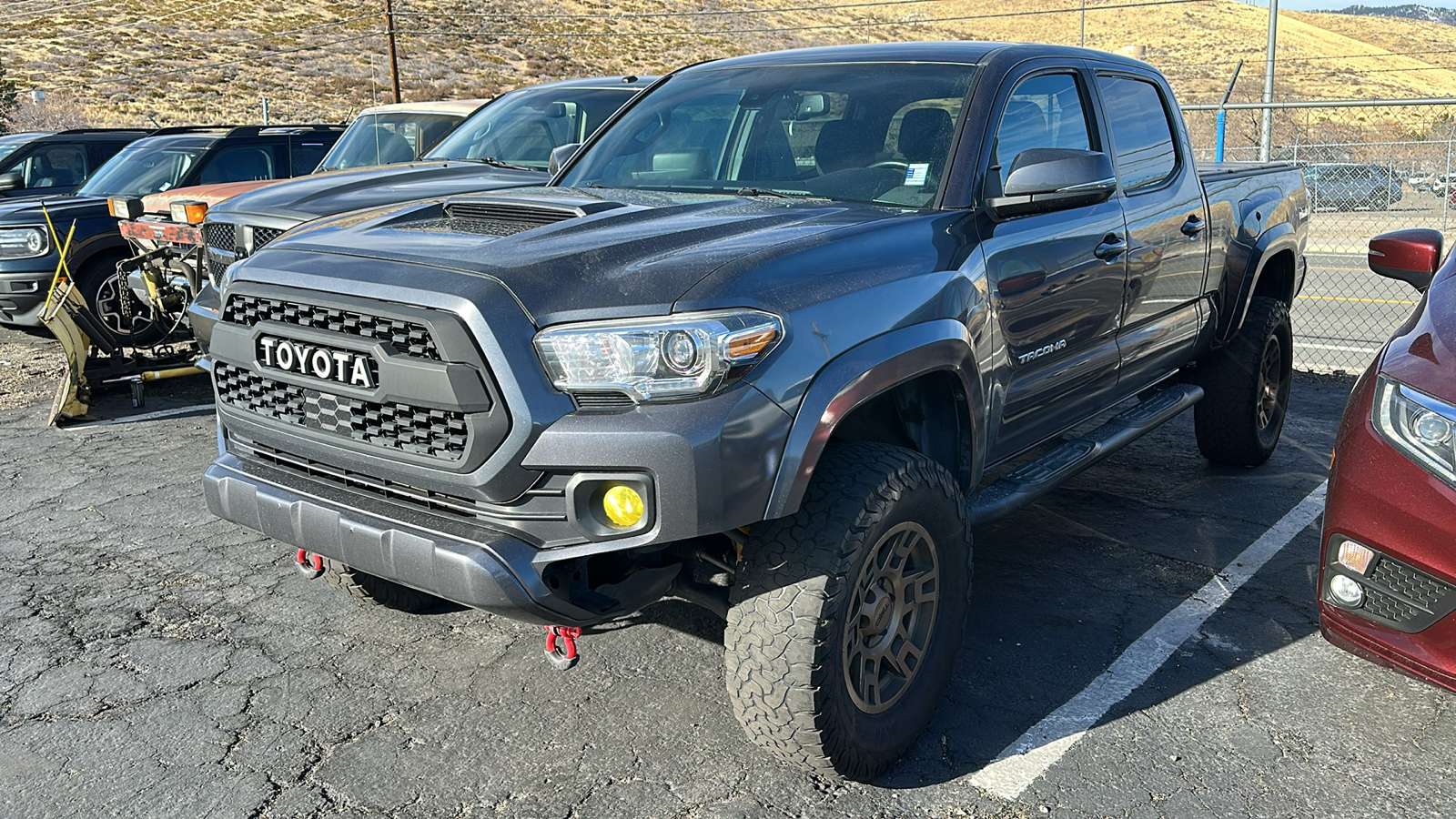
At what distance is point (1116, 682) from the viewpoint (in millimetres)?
3578

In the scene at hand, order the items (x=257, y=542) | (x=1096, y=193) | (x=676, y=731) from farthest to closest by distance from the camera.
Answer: (x=257, y=542), (x=1096, y=193), (x=676, y=731)

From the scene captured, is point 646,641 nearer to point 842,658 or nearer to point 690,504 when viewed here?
point 842,658

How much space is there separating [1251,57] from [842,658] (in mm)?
81202

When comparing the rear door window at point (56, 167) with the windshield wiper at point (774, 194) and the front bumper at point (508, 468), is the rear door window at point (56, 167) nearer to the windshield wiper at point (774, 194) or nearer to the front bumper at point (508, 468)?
the windshield wiper at point (774, 194)

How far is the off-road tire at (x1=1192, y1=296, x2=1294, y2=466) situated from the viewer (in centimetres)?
549

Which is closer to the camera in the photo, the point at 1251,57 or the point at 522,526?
the point at 522,526

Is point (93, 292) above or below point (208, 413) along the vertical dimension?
above

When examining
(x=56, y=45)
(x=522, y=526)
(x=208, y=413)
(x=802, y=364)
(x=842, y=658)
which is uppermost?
(x=56, y=45)

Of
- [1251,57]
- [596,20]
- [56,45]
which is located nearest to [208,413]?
[56,45]

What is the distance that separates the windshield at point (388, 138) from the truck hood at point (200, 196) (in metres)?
1.17

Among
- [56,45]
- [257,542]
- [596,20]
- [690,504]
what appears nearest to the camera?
[690,504]

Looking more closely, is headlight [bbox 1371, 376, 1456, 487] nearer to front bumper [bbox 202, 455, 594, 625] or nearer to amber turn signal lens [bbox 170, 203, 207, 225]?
front bumper [bbox 202, 455, 594, 625]

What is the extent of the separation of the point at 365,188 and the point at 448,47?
5234 centimetres

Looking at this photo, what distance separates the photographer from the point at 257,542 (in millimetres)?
4832
